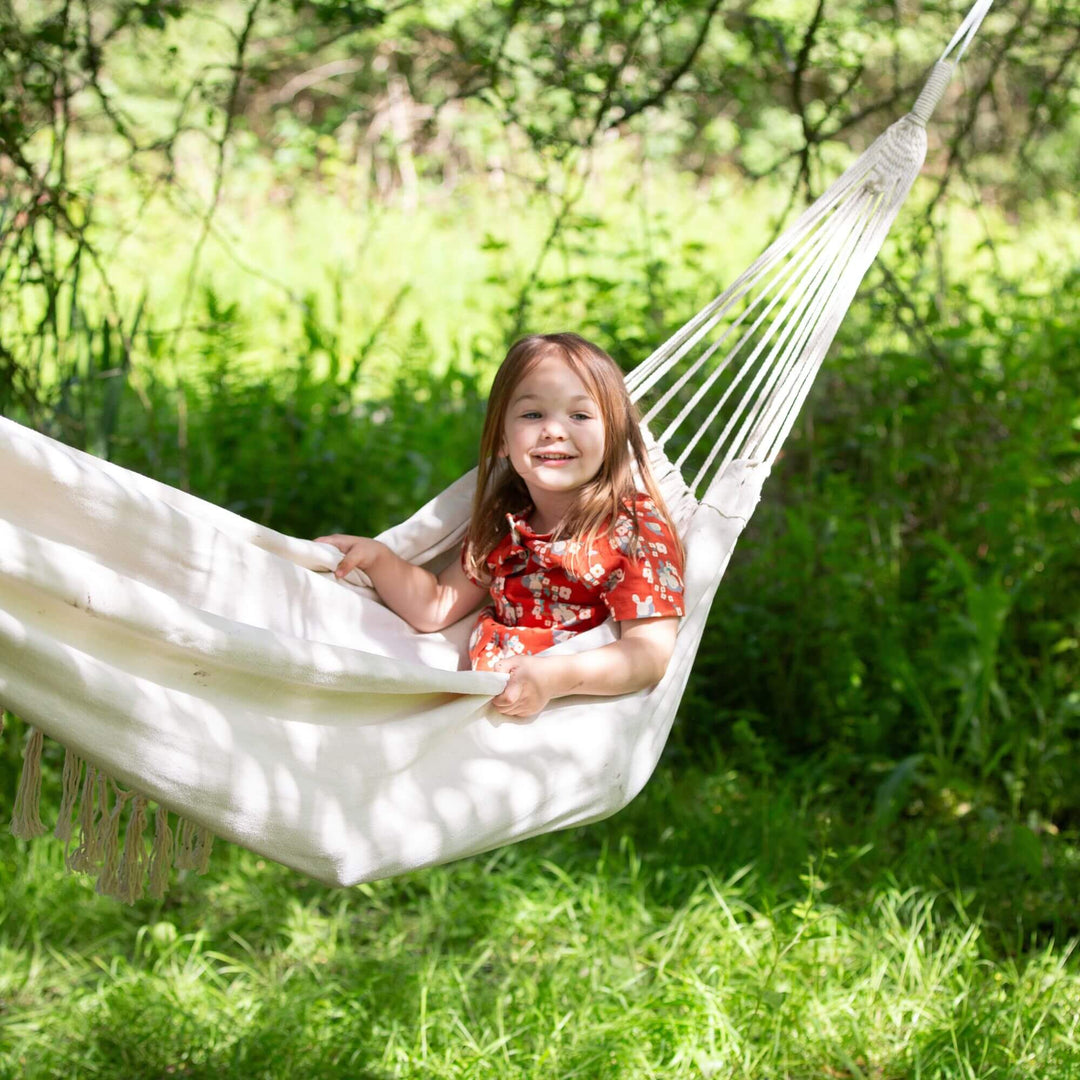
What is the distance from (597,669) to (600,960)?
0.85m

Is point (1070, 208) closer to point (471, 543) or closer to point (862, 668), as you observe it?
point (862, 668)

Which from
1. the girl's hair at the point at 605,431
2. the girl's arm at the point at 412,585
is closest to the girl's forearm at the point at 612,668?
the girl's hair at the point at 605,431

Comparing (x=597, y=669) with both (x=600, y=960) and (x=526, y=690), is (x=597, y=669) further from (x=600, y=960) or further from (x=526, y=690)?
(x=600, y=960)

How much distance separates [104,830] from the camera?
1.36 meters

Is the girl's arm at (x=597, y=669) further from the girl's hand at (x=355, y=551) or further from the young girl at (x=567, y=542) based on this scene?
the girl's hand at (x=355, y=551)

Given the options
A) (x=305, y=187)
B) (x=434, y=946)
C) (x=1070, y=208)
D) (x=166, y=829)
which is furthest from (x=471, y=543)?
(x=1070, y=208)

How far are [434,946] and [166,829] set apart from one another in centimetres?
96

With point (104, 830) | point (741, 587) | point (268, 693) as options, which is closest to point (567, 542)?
point (268, 693)

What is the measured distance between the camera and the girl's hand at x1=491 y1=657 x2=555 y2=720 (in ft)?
4.68

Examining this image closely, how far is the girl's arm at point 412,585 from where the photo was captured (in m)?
1.69

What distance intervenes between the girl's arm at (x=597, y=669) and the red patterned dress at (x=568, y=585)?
24 mm

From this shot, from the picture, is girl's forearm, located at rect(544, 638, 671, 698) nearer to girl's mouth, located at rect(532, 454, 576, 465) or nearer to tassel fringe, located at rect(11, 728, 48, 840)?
girl's mouth, located at rect(532, 454, 576, 465)

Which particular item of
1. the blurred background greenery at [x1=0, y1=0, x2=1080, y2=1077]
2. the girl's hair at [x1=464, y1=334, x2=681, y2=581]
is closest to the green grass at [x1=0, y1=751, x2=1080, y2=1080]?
the blurred background greenery at [x1=0, y1=0, x2=1080, y2=1077]

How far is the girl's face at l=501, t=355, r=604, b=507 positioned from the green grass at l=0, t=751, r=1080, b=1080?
0.77 m
